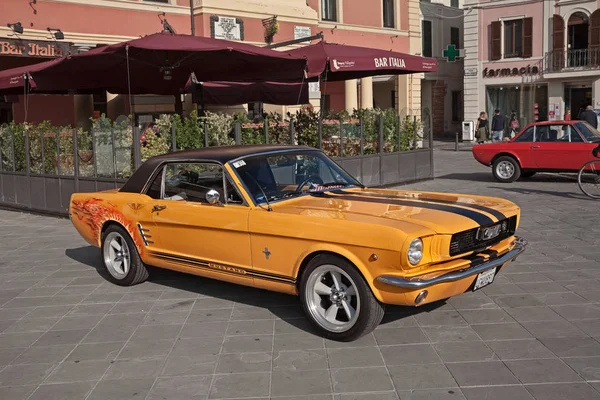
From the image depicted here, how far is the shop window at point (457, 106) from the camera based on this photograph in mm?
40562

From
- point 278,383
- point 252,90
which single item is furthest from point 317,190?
point 252,90

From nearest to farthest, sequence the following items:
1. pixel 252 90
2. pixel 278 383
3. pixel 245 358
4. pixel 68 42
A: pixel 278 383 < pixel 245 358 < pixel 252 90 < pixel 68 42

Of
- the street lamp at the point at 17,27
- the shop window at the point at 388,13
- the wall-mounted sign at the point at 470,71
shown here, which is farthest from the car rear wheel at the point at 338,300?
the wall-mounted sign at the point at 470,71

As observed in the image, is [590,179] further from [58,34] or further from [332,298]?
[58,34]

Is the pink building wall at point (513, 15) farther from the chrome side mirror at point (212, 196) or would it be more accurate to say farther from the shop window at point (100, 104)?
the chrome side mirror at point (212, 196)

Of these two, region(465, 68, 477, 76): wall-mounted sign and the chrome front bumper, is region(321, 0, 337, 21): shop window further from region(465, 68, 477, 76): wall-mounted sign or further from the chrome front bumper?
the chrome front bumper

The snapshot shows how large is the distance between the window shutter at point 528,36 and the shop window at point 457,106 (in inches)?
317

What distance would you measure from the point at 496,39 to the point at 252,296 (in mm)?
30569

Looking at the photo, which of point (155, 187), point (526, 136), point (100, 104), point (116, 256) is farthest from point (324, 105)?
point (155, 187)

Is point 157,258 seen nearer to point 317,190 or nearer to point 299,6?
point 317,190

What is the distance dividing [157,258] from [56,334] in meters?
1.29

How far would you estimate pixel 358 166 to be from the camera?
13.6 metres

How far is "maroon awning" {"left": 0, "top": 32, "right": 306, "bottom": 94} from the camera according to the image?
32.9ft

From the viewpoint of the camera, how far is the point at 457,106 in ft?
134
